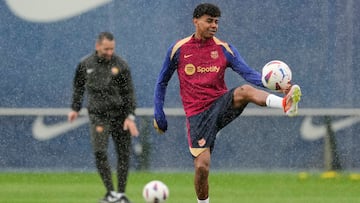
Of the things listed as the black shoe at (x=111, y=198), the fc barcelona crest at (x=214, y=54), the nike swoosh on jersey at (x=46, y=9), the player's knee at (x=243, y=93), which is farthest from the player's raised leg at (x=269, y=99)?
the nike swoosh on jersey at (x=46, y=9)

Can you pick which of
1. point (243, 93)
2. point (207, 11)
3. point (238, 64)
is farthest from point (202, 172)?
point (207, 11)

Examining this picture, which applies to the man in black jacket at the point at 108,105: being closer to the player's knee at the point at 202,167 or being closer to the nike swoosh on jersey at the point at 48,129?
the player's knee at the point at 202,167

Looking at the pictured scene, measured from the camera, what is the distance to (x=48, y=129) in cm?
1898

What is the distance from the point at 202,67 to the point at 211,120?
1.81 ft

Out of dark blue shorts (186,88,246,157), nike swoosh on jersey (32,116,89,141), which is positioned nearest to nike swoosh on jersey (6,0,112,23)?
nike swoosh on jersey (32,116,89,141)

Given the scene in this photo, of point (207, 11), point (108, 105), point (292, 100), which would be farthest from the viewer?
point (108, 105)

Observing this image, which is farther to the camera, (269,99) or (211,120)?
(211,120)

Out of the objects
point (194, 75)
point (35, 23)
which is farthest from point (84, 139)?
point (194, 75)

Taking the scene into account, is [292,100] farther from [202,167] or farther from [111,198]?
[111,198]

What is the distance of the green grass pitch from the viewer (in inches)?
601

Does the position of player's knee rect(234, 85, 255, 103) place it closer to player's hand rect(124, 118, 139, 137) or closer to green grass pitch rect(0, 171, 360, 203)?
player's hand rect(124, 118, 139, 137)

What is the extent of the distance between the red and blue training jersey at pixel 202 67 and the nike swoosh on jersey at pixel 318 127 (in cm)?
681

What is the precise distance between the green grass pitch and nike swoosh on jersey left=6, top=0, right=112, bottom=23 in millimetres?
2554

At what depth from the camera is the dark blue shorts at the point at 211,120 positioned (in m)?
11.9
